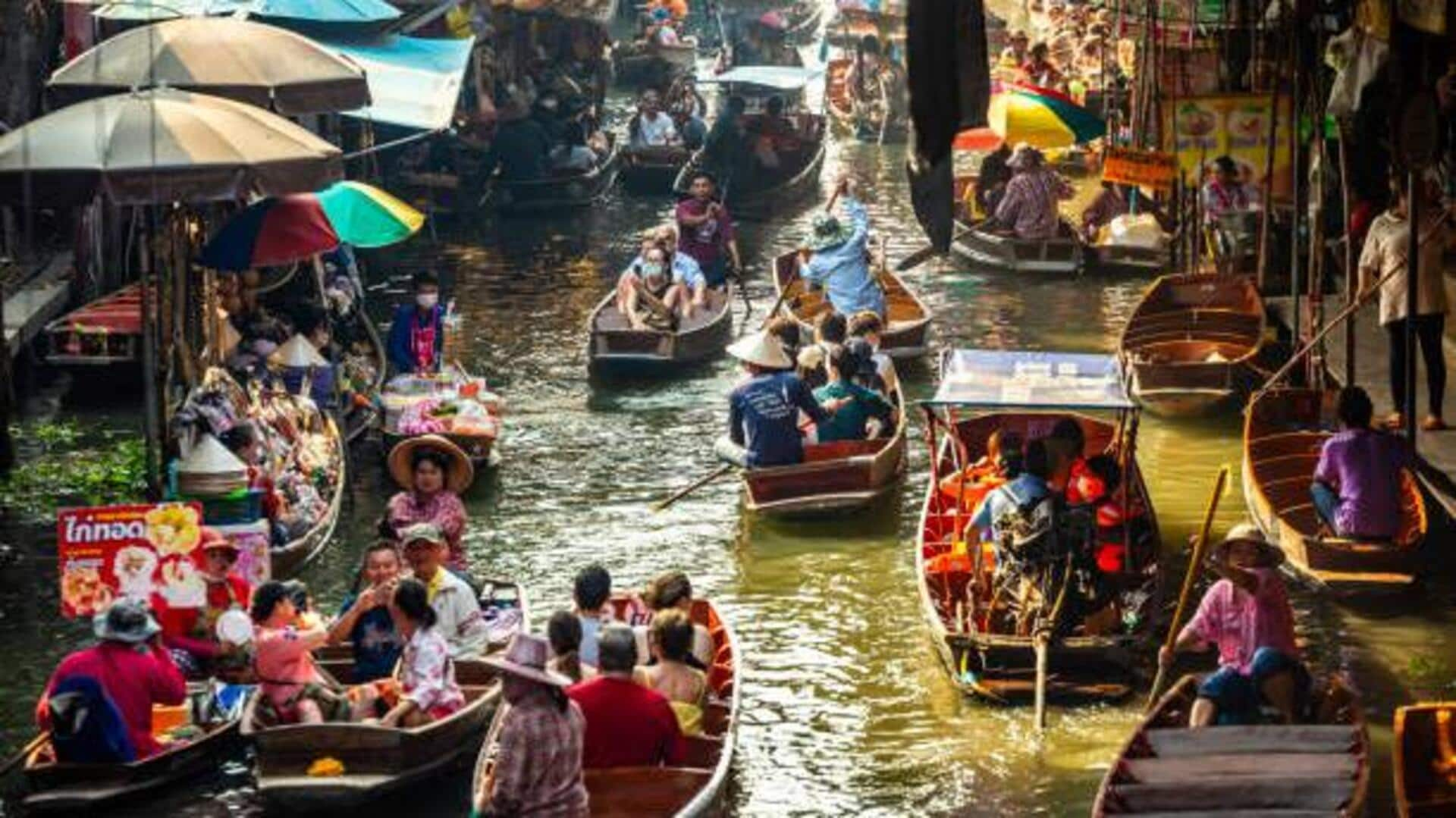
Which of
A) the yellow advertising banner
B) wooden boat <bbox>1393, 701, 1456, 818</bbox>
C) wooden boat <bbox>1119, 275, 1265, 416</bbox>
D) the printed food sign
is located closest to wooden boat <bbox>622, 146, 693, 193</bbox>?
wooden boat <bbox>1119, 275, 1265, 416</bbox>

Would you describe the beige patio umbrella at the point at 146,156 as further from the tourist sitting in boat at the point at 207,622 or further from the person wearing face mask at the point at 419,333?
the person wearing face mask at the point at 419,333

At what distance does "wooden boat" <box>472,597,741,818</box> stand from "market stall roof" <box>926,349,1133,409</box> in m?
3.29

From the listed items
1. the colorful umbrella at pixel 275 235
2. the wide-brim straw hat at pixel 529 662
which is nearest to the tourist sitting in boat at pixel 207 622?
the colorful umbrella at pixel 275 235

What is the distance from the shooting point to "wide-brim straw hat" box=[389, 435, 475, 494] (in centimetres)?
1434

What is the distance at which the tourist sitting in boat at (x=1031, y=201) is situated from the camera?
25734mm

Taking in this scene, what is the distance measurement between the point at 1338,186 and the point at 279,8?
30.5ft

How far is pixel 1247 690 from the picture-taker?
37.0 ft

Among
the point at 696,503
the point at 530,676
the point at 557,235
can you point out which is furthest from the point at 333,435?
the point at 557,235

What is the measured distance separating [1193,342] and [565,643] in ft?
35.5

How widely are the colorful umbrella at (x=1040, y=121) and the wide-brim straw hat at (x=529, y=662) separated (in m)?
15.9

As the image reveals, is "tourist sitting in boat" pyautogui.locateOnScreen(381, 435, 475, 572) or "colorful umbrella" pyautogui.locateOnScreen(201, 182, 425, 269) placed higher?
"colorful umbrella" pyautogui.locateOnScreen(201, 182, 425, 269)

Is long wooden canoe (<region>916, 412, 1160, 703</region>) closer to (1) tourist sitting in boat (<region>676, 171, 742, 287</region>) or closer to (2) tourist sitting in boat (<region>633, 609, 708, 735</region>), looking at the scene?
(2) tourist sitting in boat (<region>633, 609, 708, 735</region>)

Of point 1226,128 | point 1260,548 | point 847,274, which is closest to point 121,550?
point 1260,548

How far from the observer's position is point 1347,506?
14.7m
